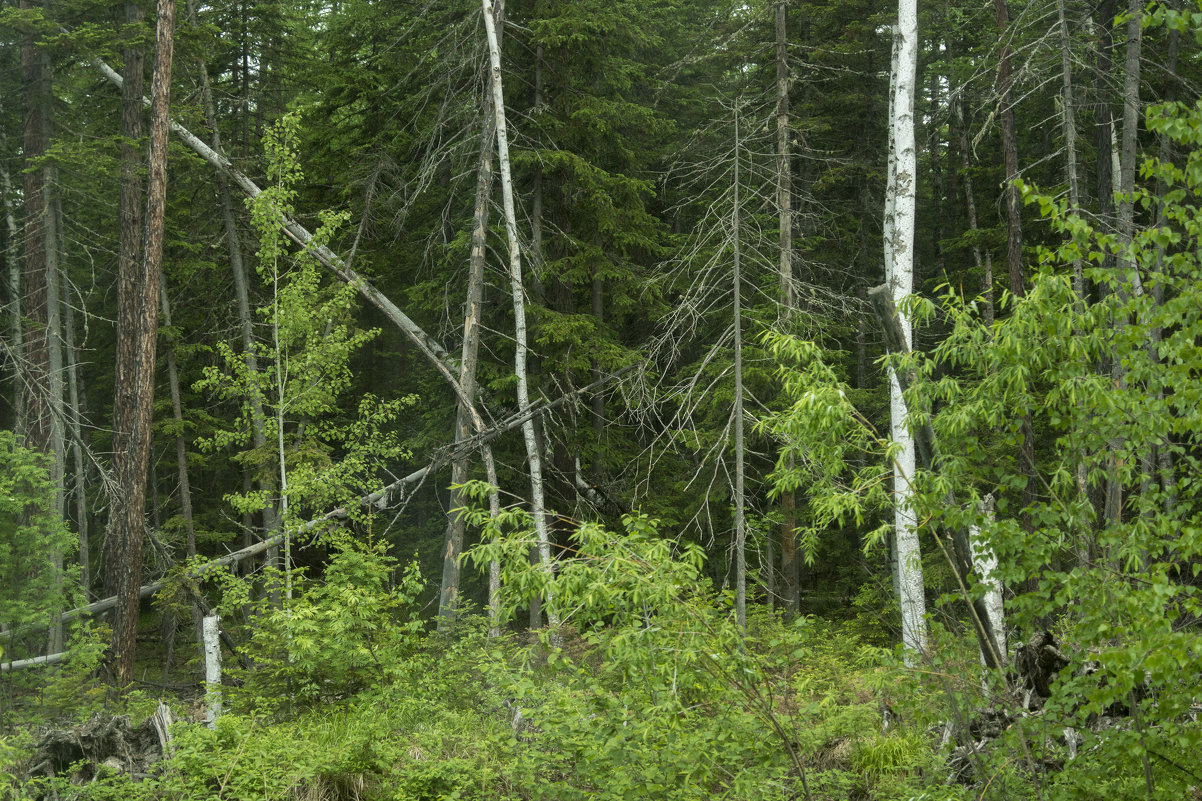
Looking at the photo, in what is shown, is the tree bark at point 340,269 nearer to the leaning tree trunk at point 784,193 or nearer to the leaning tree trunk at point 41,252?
the leaning tree trunk at point 41,252

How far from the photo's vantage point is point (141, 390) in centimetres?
1273

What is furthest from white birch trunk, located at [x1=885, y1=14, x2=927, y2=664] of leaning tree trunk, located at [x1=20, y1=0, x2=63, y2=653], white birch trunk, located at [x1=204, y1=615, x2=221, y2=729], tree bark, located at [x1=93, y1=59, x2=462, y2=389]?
leaning tree trunk, located at [x1=20, y1=0, x2=63, y2=653]

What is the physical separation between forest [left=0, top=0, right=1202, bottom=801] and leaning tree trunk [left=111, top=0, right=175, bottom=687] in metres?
0.06

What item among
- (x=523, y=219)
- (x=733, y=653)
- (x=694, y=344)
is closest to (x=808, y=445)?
(x=733, y=653)

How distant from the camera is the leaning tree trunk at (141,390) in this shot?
12484 mm

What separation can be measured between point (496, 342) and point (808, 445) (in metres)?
11.7

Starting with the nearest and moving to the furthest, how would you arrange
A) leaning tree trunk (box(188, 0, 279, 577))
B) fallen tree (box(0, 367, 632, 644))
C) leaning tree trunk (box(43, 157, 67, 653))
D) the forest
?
the forest < fallen tree (box(0, 367, 632, 644)) < leaning tree trunk (box(188, 0, 279, 577)) < leaning tree trunk (box(43, 157, 67, 653))

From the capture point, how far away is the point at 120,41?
1378 cm

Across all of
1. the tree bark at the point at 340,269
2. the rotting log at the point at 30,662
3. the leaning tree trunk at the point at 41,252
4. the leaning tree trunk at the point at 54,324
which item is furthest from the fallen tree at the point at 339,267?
the rotting log at the point at 30,662

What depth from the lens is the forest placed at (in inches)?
195

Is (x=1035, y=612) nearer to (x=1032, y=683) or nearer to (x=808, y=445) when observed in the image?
(x=808, y=445)

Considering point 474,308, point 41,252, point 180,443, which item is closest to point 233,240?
point 41,252

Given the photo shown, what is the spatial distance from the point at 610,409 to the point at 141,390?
25.7ft

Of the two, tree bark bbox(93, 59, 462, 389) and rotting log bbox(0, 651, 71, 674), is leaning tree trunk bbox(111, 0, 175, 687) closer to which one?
rotting log bbox(0, 651, 71, 674)
